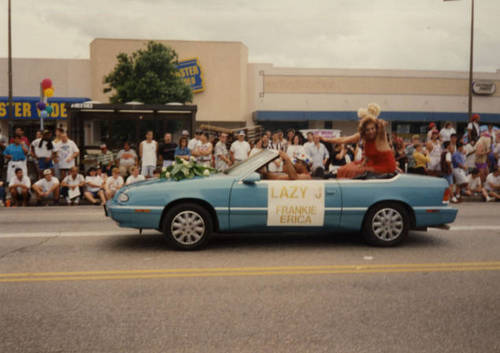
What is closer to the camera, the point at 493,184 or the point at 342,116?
the point at 493,184

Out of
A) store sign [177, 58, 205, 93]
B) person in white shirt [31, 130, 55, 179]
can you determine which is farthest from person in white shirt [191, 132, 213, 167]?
store sign [177, 58, 205, 93]

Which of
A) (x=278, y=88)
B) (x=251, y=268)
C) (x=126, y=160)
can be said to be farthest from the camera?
(x=278, y=88)

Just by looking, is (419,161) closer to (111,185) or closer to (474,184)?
(474,184)

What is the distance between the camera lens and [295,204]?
6660 millimetres

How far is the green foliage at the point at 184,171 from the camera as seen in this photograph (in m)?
6.83

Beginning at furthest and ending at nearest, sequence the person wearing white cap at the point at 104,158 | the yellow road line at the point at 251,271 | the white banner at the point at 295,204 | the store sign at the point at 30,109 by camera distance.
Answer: the store sign at the point at 30,109
the person wearing white cap at the point at 104,158
the white banner at the point at 295,204
the yellow road line at the point at 251,271

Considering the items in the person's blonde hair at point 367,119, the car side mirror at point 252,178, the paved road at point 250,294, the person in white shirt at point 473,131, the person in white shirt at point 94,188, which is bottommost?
the paved road at point 250,294

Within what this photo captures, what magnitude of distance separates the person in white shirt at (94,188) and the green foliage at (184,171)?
671cm

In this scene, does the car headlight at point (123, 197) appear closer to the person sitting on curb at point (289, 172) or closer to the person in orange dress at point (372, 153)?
the person sitting on curb at point (289, 172)

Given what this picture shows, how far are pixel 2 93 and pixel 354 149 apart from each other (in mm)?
34291

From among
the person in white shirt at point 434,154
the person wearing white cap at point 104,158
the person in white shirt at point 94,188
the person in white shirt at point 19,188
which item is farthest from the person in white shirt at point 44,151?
the person in white shirt at point 434,154

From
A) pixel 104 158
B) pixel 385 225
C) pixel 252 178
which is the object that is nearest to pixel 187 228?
pixel 252 178

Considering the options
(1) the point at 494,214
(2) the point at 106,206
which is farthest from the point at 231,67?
(2) the point at 106,206

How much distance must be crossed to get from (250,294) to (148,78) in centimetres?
2987
